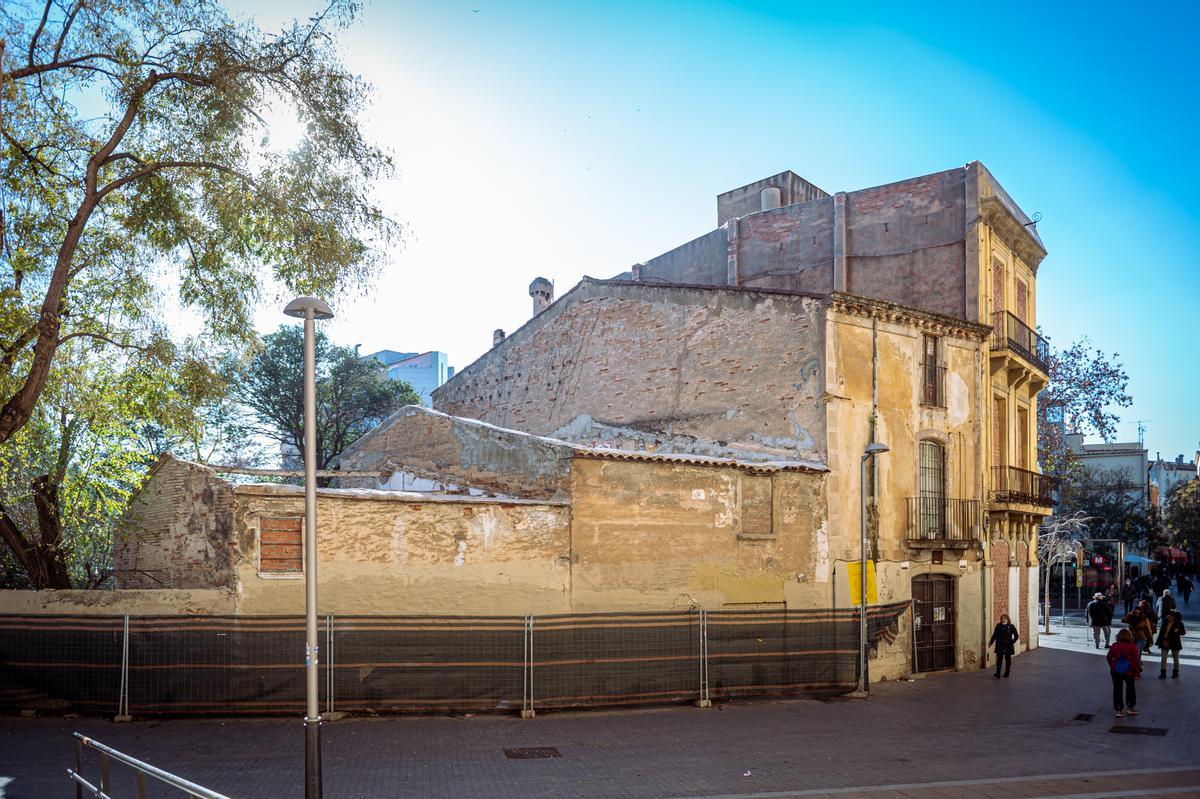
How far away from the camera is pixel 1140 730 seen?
14.5 meters

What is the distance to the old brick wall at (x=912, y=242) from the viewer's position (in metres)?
24.5

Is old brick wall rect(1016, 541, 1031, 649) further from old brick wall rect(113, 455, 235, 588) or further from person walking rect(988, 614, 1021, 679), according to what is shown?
old brick wall rect(113, 455, 235, 588)

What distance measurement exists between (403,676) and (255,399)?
30.0m

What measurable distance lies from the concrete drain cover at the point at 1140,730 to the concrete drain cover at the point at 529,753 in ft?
29.1

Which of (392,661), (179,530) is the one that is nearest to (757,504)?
(392,661)

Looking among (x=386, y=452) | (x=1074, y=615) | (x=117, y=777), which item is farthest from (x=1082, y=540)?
(x=117, y=777)

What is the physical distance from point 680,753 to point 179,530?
9167mm

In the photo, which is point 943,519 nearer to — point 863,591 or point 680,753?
point 863,591

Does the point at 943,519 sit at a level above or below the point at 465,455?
below

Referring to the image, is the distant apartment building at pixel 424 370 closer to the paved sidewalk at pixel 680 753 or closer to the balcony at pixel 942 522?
the balcony at pixel 942 522

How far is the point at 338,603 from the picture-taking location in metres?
14.8

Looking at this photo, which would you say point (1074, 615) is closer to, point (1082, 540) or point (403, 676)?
point (1082, 540)

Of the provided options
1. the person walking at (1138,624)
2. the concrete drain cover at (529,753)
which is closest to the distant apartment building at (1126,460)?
the person walking at (1138,624)

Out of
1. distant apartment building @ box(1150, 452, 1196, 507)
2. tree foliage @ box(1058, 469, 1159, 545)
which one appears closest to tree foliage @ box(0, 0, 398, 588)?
tree foliage @ box(1058, 469, 1159, 545)
